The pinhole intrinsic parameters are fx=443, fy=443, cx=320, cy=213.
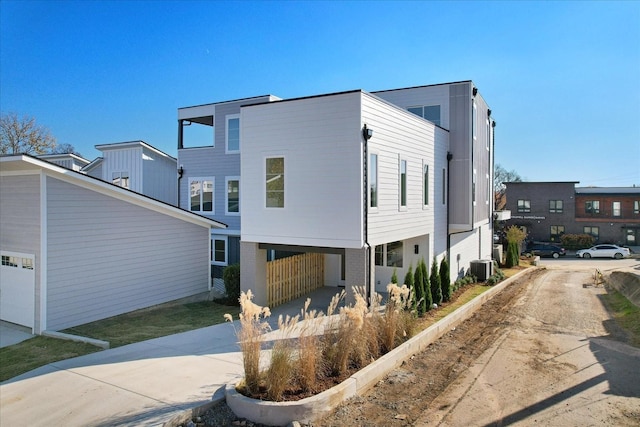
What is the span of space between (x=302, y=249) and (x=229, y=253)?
7.94 meters

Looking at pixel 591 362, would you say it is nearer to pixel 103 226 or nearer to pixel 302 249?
pixel 302 249

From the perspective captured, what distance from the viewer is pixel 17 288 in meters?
12.6

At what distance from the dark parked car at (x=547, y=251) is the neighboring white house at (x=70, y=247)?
3678 centimetres

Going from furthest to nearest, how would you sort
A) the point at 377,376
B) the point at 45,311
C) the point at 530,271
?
1. the point at 530,271
2. the point at 45,311
3. the point at 377,376

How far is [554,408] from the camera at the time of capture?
6.99 metres

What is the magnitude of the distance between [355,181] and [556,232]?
4446cm

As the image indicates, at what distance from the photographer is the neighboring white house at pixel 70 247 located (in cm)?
1198

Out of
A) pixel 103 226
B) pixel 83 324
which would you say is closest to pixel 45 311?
pixel 83 324

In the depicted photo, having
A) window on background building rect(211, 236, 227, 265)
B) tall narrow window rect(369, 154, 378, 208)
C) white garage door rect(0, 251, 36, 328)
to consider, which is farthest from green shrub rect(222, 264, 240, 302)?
tall narrow window rect(369, 154, 378, 208)

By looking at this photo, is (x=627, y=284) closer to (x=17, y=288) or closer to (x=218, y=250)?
(x=218, y=250)

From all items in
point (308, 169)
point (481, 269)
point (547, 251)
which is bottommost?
point (547, 251)

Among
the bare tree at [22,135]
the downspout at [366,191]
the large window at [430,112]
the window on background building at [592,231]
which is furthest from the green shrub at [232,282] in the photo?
the window on background building at [592,231]

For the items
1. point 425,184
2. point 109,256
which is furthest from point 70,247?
point 425,184

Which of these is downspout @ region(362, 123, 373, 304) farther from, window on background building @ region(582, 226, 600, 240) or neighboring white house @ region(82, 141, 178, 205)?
window on background building @ region(582, 226, 600, 240)
